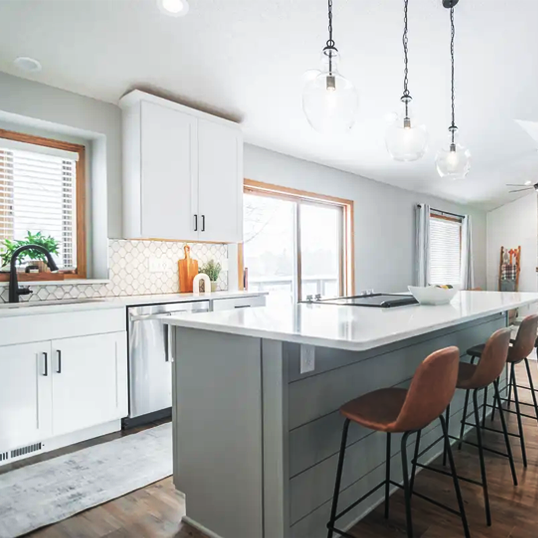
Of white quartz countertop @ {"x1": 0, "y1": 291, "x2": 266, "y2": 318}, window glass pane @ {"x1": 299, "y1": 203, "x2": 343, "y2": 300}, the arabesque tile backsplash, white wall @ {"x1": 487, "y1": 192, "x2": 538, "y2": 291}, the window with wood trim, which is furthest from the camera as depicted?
white wall @ {"x1": 487, "y1": 192, "x2": 538, "y2": 291}

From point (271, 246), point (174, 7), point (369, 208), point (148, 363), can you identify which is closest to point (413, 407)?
point (148, 363)

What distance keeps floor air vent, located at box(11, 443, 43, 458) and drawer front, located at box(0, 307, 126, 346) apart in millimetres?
669

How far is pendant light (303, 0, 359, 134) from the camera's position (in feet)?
6.64

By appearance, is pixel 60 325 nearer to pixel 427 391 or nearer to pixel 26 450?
pixel 26 450

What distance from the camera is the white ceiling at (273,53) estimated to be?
8.97ft

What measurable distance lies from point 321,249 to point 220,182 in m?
2.03

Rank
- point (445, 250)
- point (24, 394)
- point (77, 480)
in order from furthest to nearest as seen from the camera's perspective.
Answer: point (445, 250), point (24, 394), point (77, 480)

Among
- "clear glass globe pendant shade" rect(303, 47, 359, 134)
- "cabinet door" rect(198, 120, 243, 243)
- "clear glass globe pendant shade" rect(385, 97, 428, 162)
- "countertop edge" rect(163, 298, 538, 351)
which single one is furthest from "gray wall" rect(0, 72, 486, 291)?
"clear glass globe pendant shade" rect(385, 97, 428, 162)

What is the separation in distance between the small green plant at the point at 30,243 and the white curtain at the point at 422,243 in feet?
18.2

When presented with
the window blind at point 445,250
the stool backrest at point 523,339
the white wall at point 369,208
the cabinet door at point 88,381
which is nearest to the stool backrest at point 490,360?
the stool backrest at point 523,339

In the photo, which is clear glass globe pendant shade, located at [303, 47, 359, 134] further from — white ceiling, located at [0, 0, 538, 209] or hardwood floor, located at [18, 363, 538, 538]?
hardwood floor, located at [18, 363, 538, 538]

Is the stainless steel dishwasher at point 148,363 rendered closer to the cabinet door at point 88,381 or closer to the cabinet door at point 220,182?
the cabinet door at point 88,381

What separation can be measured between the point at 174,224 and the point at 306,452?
235 centimetres

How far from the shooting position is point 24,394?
2.68m
